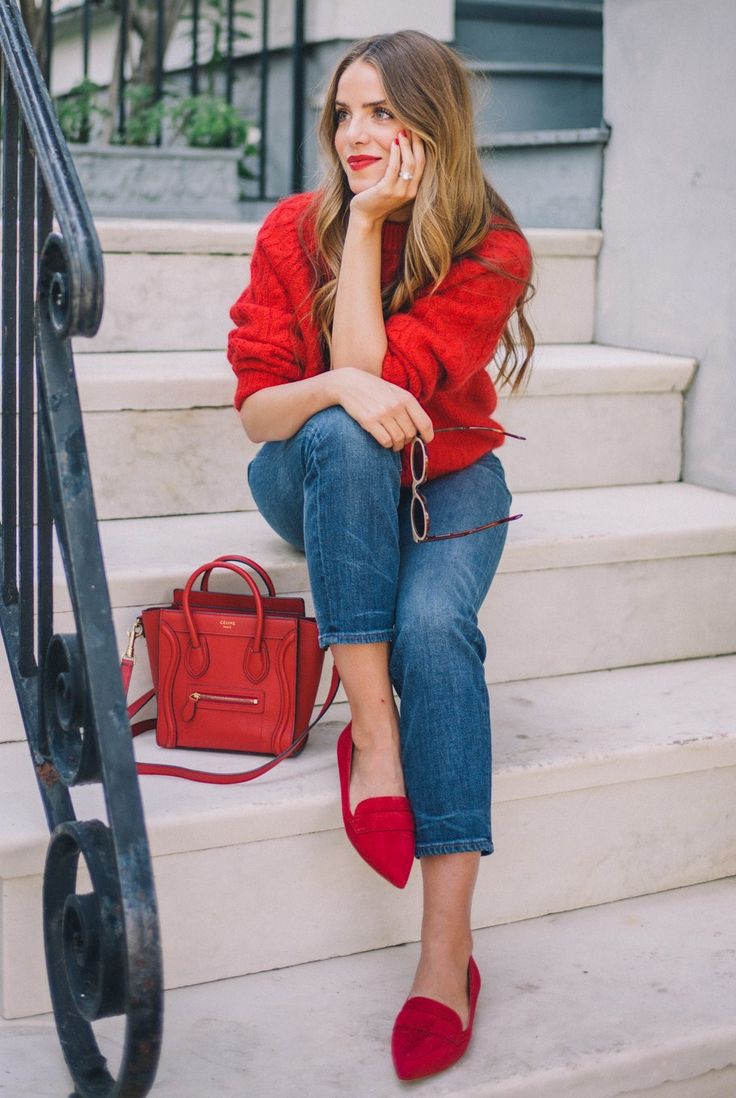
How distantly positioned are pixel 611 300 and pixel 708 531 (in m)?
0.78

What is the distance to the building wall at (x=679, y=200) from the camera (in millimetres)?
2412

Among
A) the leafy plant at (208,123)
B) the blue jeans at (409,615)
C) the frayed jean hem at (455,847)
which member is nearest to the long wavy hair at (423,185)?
the blue jeans at (409,615)

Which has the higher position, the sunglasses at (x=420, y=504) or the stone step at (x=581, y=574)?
the sunglasses at (x=420, y=504)

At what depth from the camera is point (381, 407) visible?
5.40 ft

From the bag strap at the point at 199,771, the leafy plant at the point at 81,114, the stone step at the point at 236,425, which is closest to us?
the bag strap at the point at 199,771

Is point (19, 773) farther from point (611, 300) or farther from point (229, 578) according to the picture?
point (611, 300)

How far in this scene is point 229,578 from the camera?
1.87 m

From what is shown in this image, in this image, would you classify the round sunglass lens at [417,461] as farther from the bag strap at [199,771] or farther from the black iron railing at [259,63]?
the black iron railing at [259,63]

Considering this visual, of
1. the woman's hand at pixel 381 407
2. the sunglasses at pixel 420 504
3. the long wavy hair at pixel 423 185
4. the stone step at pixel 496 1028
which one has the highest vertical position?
the long wavy hair at pixel 423 185

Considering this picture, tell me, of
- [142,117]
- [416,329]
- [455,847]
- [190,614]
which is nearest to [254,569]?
[190,614]

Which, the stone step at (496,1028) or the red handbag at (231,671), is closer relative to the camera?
the stone step at (496,1028)

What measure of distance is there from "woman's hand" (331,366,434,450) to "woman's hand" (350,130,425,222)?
24 centimetres

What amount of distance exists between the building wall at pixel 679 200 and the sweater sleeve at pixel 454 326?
0.76 m

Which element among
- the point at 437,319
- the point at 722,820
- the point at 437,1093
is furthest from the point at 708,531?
the point at 437,1093
